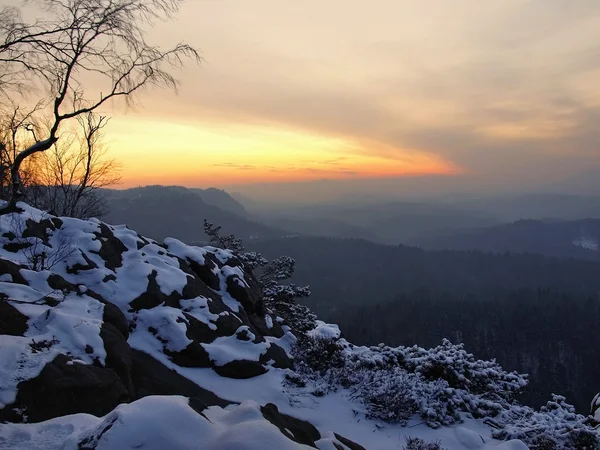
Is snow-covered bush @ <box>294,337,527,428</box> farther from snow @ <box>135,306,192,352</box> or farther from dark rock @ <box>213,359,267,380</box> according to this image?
snow @ <box>135,306,192,352</box>

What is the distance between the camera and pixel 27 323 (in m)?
6.64

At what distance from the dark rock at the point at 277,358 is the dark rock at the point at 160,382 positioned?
2204mm

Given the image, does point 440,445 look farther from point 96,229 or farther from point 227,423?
point 96,229

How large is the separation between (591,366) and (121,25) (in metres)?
122

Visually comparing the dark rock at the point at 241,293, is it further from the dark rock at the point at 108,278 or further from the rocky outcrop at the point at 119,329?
the dark rock at the point at 108,278

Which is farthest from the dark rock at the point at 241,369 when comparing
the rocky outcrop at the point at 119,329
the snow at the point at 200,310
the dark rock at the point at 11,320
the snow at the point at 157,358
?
the dark rock at the point at 11,320

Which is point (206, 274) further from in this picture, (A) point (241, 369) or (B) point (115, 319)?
(B) point (115, 319)

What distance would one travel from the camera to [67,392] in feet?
17.1

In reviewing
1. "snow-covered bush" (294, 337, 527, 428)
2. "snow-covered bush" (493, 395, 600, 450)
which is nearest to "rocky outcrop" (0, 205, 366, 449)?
Answer: "snow-covered bush" (294, 337, 527, 428)

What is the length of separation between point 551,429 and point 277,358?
270 inches

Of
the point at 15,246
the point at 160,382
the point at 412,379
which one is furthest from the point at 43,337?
the point at 412,379

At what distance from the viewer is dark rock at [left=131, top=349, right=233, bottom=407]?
26.6ft

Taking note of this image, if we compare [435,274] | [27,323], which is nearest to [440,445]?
[27,323]

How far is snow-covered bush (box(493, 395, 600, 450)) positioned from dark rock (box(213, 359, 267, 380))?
594 cm
